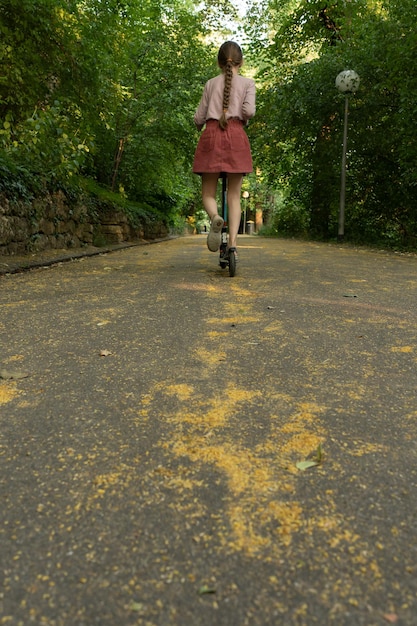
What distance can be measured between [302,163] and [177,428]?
12946mm

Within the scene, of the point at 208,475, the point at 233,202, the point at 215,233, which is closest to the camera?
the point at 208,475

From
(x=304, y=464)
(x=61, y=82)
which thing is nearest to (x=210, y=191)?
(x=61, y=82)

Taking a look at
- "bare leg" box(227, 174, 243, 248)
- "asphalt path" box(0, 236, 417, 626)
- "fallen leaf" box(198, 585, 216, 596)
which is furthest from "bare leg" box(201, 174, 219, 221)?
"fallen leaf" box(198, 585, 216, 596)

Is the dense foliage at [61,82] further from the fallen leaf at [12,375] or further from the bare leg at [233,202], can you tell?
the fallen leaf at [12,375]

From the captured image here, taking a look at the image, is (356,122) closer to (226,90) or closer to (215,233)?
(226,90)

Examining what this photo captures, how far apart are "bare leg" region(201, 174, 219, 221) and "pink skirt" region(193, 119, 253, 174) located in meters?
0.13

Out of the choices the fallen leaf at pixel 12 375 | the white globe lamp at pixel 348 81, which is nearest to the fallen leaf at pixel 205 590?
the fallen leaf at pixel 12 375

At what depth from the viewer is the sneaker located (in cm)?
416

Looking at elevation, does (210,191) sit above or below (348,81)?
below

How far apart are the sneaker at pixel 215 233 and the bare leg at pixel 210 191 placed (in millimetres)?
162

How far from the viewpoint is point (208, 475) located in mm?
1137

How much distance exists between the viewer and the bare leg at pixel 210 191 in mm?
4336

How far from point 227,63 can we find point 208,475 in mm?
3955

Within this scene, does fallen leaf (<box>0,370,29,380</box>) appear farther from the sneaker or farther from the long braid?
the long braid
